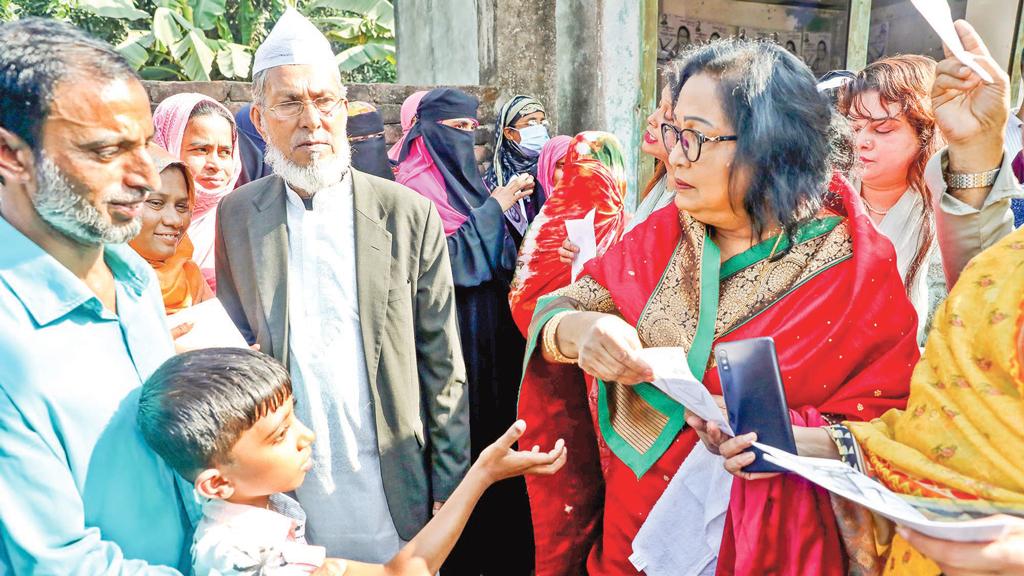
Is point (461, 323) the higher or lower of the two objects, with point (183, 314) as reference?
lower

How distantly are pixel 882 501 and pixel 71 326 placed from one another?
1423 mm

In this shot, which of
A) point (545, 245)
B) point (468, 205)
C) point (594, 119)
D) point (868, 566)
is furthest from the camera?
point (594, 119)

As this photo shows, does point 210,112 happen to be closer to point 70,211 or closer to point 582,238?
point 582,238

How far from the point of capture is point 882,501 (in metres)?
1.18

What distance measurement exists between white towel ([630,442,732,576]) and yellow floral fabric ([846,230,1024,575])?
0.39 m

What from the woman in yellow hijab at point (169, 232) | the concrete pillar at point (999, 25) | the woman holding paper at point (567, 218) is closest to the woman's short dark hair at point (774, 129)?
the woman holding paper at point (567, 218)

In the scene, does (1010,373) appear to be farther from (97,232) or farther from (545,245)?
(545,245)

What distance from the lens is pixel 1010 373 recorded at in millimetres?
1171

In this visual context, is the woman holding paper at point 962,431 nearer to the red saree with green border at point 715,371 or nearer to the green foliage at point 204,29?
the red saree with green border at point 715,371

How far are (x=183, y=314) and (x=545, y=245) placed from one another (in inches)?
58.8

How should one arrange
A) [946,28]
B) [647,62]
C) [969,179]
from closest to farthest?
[946,28]
[969,179]
[647,62]

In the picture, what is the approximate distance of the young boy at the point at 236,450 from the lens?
125 cm

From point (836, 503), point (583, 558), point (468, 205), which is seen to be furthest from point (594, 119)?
point (836, 503)

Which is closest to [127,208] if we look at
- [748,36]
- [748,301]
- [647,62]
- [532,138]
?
[748,301]
